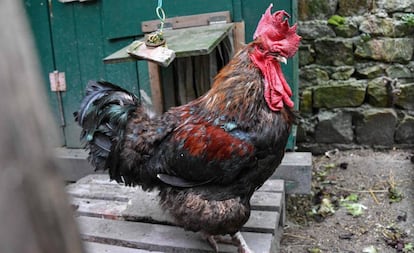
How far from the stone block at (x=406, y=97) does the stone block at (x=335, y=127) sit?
0.48m

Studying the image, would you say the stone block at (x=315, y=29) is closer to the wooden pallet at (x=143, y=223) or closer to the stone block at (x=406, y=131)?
the stone block at (x=406, y=131)

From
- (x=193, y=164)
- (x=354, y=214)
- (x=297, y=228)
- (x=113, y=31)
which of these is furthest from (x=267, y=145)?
(x=113, y=31)

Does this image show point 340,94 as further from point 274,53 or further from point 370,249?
point 274,53

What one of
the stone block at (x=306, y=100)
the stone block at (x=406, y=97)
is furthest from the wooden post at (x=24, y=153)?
the stone block at (x=406, y=97)

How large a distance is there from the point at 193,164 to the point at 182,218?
32cm

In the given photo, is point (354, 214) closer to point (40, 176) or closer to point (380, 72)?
point (380, 72)

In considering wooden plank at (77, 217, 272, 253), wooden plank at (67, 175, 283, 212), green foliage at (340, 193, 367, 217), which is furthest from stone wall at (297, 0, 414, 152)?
wooden plank at (77, 217, 272, 253)

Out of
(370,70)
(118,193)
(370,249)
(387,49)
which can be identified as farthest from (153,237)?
(387,49)

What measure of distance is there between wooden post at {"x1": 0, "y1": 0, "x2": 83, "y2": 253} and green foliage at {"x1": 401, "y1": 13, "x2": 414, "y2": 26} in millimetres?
3873

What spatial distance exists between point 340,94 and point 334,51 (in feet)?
1.40

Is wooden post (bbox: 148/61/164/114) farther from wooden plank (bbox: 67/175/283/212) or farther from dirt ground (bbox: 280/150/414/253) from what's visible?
dirt ground (bbox: 280/150/414/253)

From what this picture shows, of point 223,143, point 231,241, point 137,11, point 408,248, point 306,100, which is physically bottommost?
point 408,248

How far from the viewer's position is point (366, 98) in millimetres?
3811

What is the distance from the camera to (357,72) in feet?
12.5
